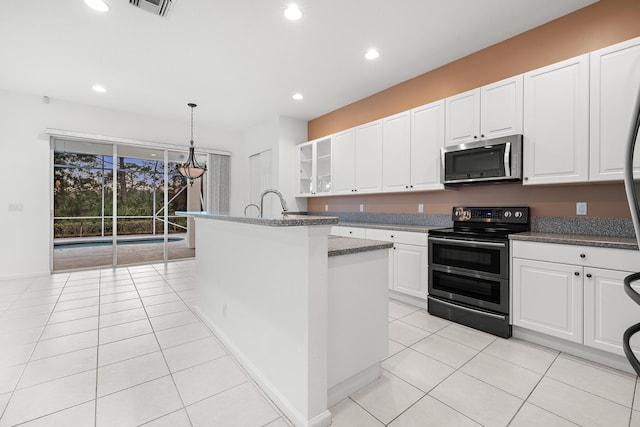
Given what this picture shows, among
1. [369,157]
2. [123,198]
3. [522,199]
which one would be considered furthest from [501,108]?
[123,198]

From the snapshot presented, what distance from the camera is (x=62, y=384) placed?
189cm

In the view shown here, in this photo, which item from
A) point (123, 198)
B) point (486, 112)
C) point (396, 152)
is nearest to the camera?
point (486, 112)

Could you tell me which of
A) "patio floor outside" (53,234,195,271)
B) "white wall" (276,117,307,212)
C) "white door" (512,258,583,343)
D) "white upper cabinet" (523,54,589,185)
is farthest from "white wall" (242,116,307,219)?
"white door" (512,258,583,343)

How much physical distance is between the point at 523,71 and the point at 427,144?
3.65 ft

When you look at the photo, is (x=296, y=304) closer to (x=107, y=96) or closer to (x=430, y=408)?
(x=430, y=408)

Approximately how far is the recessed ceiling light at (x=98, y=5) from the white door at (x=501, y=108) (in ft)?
11.9

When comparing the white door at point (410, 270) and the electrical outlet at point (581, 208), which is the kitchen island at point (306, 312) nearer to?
the white door at point (410, 270)

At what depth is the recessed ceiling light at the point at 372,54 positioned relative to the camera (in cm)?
323

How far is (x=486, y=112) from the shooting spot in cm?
291

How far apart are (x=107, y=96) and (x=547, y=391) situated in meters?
6.39

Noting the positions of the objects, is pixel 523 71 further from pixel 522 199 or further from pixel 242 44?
pixel 242 44

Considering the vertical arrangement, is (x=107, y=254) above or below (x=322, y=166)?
below

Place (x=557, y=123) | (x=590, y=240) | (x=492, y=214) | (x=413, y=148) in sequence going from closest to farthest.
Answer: (x=590, y=240)
(x=557, y=123)
(x=492, y=214)
(x=413, y=148)

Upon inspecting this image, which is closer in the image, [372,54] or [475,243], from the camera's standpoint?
[475,243]
